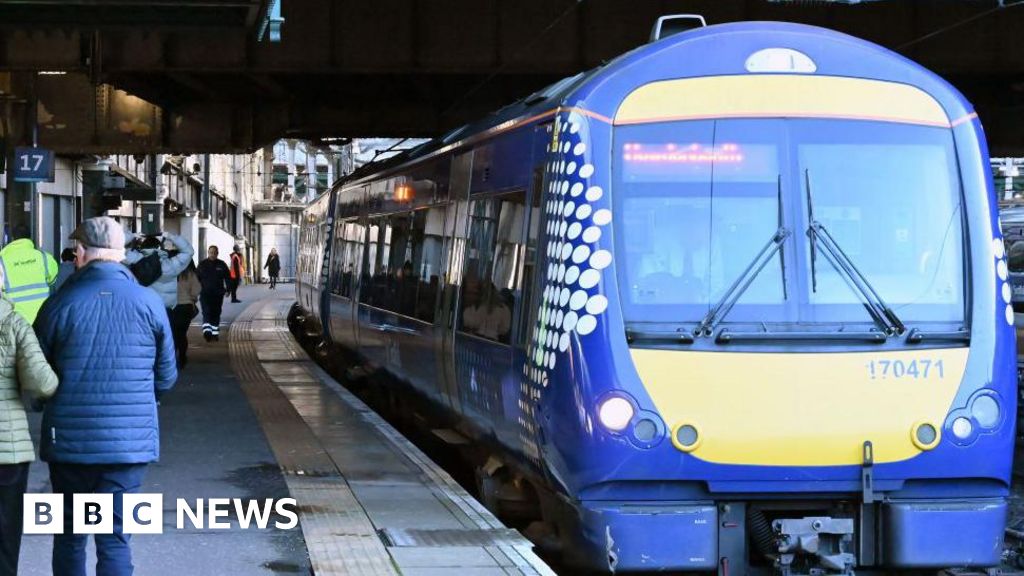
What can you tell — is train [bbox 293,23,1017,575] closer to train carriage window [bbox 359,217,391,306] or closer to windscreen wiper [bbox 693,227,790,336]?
windscreen wiper [bbox 693,227,790,336]

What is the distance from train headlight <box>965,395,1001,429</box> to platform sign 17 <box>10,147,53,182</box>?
50.7ft

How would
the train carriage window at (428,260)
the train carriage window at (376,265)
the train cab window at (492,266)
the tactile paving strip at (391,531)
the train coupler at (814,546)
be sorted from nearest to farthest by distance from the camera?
the train coupler at (814,546)
the tactile paving strip at (391,531)
the train cab window at (492,266)
the train carriage window at (428,260)
the train carriage window at (376,265)

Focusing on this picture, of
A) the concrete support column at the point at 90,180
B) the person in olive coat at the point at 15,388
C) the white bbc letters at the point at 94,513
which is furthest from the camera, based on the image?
the concrete support column at the point at 90,180

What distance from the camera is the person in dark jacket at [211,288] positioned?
24.7 meters

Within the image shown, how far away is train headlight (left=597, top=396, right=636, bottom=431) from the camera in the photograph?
22.8ft

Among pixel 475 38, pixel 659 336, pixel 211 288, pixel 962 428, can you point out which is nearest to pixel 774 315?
pixel 659 336

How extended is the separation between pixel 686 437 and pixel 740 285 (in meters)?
0.78

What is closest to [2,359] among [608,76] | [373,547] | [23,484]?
[23,484]

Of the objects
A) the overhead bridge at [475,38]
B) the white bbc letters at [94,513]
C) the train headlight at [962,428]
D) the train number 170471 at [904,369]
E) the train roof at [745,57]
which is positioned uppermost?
the overhead bridge at [475,38]

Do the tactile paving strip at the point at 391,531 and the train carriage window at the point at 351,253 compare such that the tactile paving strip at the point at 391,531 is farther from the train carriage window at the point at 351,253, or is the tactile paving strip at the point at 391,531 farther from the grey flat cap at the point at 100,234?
the train carriage window at the point at 351,253

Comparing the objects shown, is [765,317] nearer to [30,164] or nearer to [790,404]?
[790,404]

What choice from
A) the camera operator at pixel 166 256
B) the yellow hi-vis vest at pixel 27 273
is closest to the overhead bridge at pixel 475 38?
the camera operator at pixel 166 256

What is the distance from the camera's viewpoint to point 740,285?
7242 millimetres

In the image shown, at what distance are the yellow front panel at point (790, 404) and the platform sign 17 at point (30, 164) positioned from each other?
48.6ft
